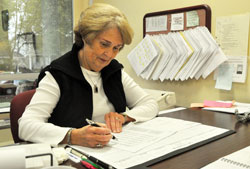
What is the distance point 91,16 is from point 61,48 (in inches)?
62.1

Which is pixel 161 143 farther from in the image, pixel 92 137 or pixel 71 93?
pixel 71 93

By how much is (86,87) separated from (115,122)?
247mm

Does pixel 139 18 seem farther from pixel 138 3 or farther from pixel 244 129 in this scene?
pixel 244 129

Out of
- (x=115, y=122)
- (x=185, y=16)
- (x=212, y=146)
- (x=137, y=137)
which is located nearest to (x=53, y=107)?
(x=115, y=122)

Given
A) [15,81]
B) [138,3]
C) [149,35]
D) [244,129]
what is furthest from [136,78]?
[244,129]

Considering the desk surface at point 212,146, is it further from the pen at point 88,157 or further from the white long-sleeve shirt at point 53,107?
the white long-sleeve shirt at point 53,107

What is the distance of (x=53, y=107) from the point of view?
1192mm

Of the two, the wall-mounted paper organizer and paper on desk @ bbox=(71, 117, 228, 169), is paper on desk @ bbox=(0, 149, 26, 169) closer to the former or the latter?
paper on desk @ bbox=(71, 117, 228, 169)

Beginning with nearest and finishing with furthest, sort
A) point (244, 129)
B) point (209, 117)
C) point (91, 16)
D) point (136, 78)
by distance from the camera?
point (244, 129), point (91, 16), point (209, 117), point (136, 78)

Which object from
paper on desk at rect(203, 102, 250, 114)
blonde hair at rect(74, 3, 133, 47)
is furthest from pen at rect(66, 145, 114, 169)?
paper on desk at rect(203, 102, 250, 114)

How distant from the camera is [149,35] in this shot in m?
2.15

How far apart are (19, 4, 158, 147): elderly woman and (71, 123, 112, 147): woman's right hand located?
0.10m

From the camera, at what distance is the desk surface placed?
764mm

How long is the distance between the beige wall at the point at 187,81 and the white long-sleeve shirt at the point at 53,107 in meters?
0.56
